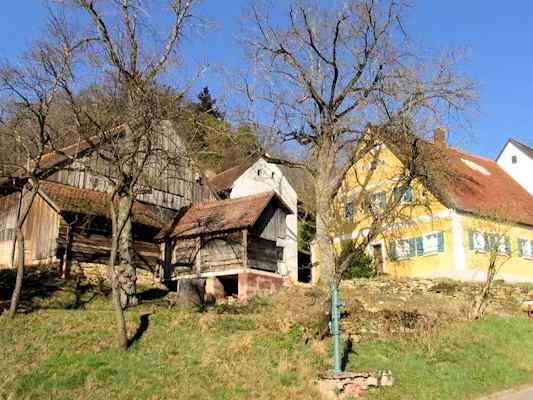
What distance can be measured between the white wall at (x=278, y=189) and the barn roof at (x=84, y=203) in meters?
A: 9.47

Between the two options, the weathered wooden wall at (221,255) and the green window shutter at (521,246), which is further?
the green window shutter at (521,246)

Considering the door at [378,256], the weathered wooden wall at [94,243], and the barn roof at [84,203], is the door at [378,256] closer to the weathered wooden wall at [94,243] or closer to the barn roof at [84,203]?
the barn roof at [84,203]

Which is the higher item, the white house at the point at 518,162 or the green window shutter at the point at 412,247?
the white house at the point at 518,162

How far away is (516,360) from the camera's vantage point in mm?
15133

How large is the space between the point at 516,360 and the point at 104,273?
1648 cm

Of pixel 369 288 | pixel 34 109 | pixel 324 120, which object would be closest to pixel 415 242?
pixel 369 288

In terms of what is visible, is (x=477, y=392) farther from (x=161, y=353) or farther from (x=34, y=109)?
(x=34, y=109)

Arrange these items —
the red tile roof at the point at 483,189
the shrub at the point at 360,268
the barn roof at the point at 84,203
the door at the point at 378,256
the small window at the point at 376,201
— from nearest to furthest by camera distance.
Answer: the barn roof at the point at 84,203, the red tile roof at the point at 483,189, the shrub at the point at 360,268, the door at the point at 378,256, the small window at the point at 376,201

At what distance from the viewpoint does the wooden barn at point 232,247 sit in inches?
946

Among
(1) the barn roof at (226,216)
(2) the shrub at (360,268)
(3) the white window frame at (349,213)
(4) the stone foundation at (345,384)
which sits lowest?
(4) the stone foundation at (345,384)

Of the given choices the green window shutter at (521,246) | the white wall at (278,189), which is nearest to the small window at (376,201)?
the white wall at (278,189)

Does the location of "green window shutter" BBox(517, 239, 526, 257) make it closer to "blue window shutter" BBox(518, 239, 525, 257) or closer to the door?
"blue window shutter" BBox(518, 239, 525, 257)

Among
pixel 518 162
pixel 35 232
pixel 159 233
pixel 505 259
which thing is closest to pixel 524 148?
Answer: pixel 518 162

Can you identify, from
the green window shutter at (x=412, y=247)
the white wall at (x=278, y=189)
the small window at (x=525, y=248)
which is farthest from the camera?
the white wall at (x=278, y=189)
